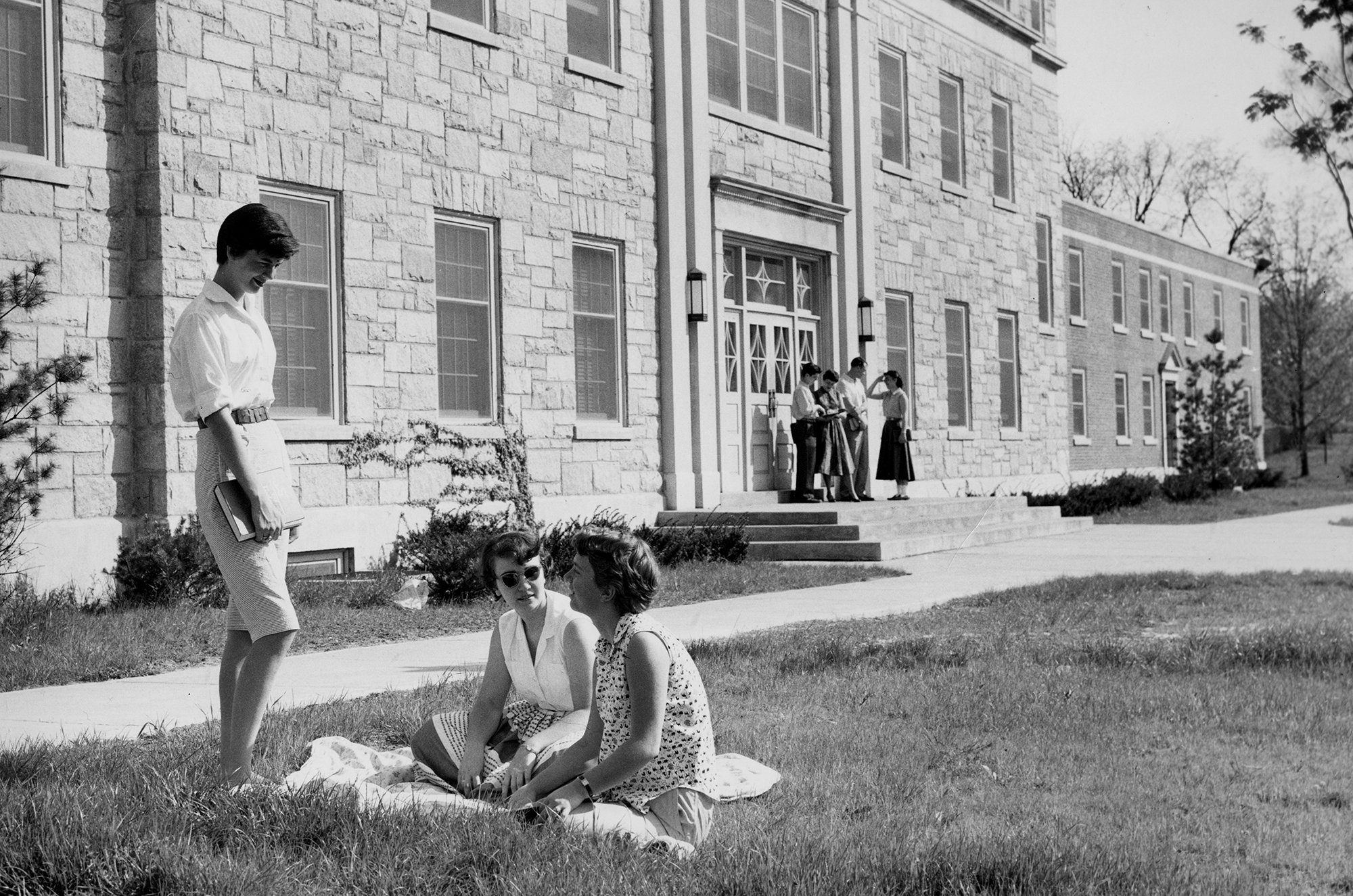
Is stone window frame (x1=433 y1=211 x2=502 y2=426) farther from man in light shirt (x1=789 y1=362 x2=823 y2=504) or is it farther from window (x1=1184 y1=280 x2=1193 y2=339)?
window (x1=1184 y1=280 x2=1193 y2=339)

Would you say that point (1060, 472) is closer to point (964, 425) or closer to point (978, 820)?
point (964, 425)

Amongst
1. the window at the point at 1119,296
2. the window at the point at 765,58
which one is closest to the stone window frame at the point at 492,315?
the window at the point at 765,58

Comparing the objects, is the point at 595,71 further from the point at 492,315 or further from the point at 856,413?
the point at 856,413

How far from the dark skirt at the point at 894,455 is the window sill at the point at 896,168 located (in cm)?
397

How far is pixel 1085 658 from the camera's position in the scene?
27.2 ft

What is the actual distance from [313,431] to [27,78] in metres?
3.62

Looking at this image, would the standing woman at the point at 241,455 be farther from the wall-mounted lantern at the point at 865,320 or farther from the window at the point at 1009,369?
the window at the point at 1009,369

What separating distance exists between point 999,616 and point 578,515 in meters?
6.13

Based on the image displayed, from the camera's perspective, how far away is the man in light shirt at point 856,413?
2000cm

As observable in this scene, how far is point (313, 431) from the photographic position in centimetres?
1280

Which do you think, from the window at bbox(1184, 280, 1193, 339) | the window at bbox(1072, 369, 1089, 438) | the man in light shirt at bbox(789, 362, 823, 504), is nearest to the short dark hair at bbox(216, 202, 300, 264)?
the man in light shirt at bbox(789, 362, 823, 504)

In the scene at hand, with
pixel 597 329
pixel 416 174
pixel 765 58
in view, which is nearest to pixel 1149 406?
pixel 765 58

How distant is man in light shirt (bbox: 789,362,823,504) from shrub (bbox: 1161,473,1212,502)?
13.2 meters

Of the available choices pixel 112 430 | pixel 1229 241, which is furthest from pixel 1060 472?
pixel 1229 241
